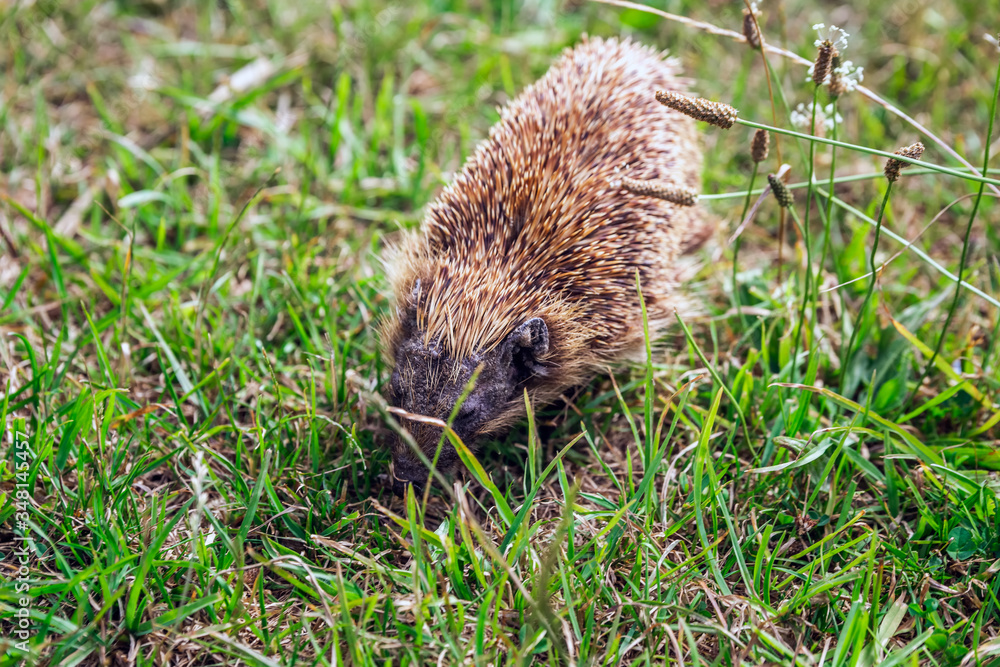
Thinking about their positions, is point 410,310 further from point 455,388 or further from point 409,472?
point 409,472

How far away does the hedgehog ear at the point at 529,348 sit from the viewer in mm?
3945

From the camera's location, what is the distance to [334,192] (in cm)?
580

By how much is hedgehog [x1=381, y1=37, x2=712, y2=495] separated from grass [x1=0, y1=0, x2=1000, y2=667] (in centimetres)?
36

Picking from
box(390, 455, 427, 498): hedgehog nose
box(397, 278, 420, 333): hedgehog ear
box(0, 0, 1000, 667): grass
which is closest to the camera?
box(0, 0, 1000, 667): grass

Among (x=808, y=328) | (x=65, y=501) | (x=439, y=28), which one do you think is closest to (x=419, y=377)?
(x=65, y=501)

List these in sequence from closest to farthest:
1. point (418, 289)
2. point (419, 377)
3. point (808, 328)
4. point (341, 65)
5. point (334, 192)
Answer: point (419, 377), point (418, 289), point (808, 328), point (334, 192), point (341, 65)

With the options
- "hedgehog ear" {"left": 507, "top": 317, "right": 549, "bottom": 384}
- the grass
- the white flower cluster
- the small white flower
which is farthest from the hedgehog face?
the small white flower

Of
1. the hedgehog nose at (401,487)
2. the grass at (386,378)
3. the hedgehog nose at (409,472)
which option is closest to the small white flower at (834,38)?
the grass at (386,378)

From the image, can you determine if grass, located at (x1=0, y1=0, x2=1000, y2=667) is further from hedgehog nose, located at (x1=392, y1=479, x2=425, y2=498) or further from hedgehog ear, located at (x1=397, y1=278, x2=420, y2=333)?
hedgehog ear, located at (x1=397, y1=278, x2=420, y2=333)

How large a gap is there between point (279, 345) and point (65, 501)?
1.58 m

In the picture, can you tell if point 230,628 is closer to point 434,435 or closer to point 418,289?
point 434,435

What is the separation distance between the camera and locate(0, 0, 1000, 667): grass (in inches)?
129

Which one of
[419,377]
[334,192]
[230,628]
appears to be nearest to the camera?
[230,628]

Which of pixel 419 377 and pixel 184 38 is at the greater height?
pixel 184 38
